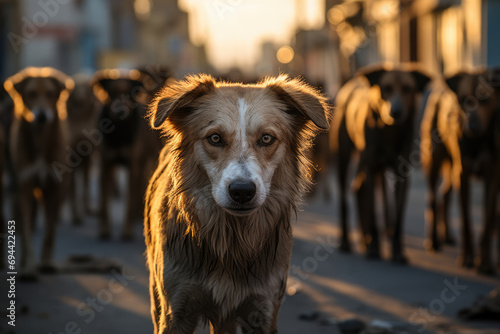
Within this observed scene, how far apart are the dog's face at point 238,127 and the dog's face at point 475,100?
13.1 ft

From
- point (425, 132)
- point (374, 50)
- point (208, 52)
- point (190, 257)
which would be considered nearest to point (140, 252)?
point (425, 132)

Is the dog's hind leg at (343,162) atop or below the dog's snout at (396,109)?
below

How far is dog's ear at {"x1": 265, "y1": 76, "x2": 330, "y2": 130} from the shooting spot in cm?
420

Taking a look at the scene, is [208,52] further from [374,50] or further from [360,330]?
[360,330]

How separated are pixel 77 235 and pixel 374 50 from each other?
78.6 feet

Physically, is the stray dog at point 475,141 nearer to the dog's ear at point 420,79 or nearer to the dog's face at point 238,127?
the dog's ear at point 420,79

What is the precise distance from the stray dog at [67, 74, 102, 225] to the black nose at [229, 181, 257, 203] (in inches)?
309

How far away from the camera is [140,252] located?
9375mm

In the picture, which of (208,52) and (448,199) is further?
(208,52)

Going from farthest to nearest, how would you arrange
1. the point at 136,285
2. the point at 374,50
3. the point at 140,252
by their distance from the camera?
1. the point at 374,50
2. the point at 140,252
3. the point at 136,285

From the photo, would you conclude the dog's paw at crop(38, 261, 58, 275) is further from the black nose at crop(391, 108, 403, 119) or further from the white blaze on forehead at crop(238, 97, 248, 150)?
the white blaze on forehead at crop(238, 97, 248, 150)

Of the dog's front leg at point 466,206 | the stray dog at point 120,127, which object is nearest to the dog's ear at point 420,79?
the dog's front leg at point 466,206

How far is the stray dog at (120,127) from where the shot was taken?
10352 millimetres

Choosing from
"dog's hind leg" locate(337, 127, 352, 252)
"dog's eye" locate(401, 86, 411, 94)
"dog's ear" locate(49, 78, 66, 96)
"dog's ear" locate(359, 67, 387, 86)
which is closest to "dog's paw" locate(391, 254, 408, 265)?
"dog's hind leg" locate(337, 127, 352, 252)
